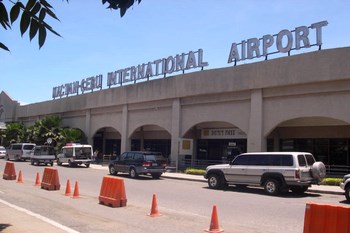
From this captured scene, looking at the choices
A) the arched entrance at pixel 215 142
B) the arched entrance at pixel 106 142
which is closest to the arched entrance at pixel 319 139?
the arched entrance at pixel 215 142

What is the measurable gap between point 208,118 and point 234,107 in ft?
8.91

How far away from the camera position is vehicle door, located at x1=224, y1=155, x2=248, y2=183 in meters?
19.7

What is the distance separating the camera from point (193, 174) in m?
30.1

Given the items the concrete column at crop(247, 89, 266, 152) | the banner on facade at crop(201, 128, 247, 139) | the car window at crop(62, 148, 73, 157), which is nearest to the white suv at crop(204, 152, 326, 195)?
the concrete column at crop(247, 89, 266, 152)

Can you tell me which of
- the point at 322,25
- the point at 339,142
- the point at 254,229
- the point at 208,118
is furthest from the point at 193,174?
the point at 254,229

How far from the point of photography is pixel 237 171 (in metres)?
19.9

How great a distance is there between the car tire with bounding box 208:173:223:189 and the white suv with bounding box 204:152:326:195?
48 centimetres

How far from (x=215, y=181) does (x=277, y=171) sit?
11.6 feet

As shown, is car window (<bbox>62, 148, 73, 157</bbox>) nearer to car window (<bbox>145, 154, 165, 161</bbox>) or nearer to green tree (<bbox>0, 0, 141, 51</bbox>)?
car window (<bbox>145, 154, 165, 161</bbox>)

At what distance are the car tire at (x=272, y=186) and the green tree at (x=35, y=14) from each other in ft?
54.0

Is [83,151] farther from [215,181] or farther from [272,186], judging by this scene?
[272,186]

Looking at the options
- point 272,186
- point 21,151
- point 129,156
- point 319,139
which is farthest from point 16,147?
point 272,186

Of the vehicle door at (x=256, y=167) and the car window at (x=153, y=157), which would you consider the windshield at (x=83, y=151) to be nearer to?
→ the car window at (x=153, y=157)

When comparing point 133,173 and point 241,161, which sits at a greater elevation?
point 241,161
